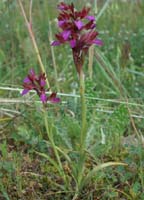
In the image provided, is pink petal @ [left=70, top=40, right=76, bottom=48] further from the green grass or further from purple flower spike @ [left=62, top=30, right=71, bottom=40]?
the green grass

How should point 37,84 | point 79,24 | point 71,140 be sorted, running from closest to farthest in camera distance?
point 79,24 → point 37,84 → point 71,140

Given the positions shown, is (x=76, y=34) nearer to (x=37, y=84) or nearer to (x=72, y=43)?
(x=72, y=43)

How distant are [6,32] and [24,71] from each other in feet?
1.68

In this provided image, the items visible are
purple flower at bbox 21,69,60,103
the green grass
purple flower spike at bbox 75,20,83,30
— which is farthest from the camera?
the green grass

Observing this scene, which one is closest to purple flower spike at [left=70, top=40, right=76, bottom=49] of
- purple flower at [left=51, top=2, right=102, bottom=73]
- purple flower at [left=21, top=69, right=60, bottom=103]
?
purple flower at [left=51, top=2, right=102, bottom=73]

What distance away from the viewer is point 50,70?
2.86m

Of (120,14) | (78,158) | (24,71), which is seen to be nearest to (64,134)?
(78,158)

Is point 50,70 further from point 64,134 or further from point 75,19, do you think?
point 75,19

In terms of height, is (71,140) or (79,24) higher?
(79,24)

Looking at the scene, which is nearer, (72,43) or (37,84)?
(72,43)

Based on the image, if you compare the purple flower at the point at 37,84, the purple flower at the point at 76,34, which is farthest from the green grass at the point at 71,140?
the purple flower at the point at 76,34

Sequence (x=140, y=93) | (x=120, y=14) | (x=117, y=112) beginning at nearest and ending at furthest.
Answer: (x=117, y=112) < (x=140, y=93) < (x=120, y=14)

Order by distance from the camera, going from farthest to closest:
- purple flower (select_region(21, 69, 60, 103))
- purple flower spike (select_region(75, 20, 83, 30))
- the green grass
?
the green grass, purple flower (select_region(21, 69, 60, 103)), purple flower spike (select_region(75, 20, 83, 30))

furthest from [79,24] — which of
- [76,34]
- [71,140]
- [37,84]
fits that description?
[71,140]
